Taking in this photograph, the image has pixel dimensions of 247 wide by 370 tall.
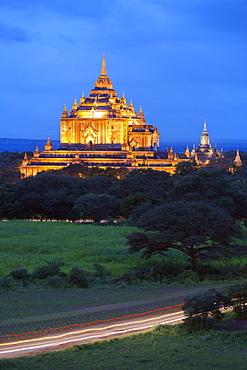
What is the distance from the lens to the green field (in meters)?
39.4

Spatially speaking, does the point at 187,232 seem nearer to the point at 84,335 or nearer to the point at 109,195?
the point at 84,335

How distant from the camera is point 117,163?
9638 cm

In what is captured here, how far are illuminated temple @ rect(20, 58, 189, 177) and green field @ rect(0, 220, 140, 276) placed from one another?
131ft

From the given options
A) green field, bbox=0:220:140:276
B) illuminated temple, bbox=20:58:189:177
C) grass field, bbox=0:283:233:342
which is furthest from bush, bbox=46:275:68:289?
illuminated temple, bbox=20:58:189:177

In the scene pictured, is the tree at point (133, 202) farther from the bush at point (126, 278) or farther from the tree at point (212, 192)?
the bush at point (126, 278)

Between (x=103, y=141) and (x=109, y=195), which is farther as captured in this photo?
(x=103, y=141)

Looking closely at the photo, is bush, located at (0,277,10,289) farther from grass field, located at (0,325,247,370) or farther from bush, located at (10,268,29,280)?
grass field, located at (0,325,247,370)

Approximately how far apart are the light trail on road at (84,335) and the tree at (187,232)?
34.8 feet

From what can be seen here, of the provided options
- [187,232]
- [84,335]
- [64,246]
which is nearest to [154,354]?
[84,335]

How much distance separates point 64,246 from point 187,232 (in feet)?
39.8

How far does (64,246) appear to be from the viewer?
150 feet

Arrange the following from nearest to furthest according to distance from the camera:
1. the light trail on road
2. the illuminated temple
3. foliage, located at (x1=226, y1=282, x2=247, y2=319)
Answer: the light trail on road, foliage, located at (x1=226, y1=282, x2=247, y2=319), the illuminated temple

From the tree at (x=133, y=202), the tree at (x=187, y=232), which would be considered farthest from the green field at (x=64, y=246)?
the tree at (x=133, y=202)

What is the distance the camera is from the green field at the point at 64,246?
129 feet
